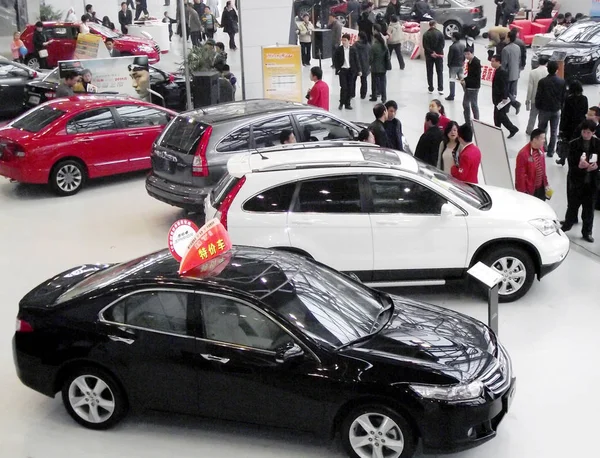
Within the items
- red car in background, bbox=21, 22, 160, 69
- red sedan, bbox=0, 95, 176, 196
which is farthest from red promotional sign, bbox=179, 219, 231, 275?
red car in background, bbox=21, 22, 160, 69

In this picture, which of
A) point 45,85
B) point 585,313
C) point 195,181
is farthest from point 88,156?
point 585,313

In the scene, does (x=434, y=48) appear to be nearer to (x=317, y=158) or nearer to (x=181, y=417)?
(x=317, y=158)

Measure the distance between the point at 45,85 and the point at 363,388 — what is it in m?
14.4

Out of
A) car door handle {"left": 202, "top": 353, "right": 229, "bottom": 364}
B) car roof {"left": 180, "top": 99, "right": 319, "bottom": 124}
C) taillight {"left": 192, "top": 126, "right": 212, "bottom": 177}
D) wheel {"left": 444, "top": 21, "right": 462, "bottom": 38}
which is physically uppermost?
wheel {"left": 444, "top": 21, "right": 462, "bottom": 38}

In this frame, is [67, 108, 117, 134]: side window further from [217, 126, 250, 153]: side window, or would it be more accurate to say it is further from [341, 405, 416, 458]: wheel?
[341, 405, 416, 458]: wheel

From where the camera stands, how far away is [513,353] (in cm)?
808

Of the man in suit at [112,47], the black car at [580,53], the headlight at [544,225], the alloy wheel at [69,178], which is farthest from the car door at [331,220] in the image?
the man in suit at [112,47]

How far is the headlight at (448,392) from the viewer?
586 cm

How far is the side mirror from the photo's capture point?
6066mm

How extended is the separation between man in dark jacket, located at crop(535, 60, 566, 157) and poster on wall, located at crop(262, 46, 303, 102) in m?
4.97

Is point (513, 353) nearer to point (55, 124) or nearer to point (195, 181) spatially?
point (195, 181)

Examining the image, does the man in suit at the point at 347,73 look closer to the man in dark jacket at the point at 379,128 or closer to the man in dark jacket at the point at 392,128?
the man in dark jacket at the point at 392,128

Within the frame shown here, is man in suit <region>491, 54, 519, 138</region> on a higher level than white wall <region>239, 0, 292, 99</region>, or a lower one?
lower

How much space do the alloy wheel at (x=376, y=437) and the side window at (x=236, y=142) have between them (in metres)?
6.01
